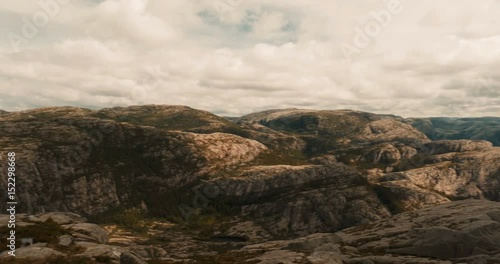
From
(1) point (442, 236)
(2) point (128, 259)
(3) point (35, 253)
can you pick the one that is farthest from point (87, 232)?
A: (1) point (442, 236)

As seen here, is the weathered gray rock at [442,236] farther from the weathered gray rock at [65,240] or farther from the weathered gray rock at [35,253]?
the weathered gray rock at [35,253]

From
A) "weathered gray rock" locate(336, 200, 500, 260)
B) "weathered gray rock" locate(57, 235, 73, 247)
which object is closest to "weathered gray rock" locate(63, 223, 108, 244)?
"weathered gray rock" locate(57, 235, 73, 247)

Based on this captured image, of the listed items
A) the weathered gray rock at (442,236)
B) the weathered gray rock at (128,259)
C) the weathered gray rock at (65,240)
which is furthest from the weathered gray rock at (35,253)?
the weathered gray rock at (442,236)

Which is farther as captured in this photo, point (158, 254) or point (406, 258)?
point (158, 254)

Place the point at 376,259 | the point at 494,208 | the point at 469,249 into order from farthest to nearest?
the point at 494,208 → the point at 469,249 → the point at 376,259

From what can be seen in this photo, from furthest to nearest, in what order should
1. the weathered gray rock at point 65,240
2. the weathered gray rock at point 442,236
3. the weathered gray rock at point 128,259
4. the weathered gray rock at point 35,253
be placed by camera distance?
the weathered gray rock at point 442,236
the weathered gray rock at point 65,240
the weathered gray rock at point 128,259
the weathered gray rock at point 35,253

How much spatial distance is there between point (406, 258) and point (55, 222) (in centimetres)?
9475

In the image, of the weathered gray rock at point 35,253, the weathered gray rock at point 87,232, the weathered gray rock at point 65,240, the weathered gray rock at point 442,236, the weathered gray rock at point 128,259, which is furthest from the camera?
the weathered gray rock at point 442,236

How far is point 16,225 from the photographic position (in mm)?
89125

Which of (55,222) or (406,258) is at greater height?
(55,222)

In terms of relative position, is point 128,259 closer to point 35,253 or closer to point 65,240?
point 35,253

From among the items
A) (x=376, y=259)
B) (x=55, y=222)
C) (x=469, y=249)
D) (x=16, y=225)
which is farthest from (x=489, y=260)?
(x=16, y=225)

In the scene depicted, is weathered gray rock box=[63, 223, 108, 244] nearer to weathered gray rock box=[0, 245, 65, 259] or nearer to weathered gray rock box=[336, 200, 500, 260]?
weathered gray rock box=[0, 245, 65, 259]

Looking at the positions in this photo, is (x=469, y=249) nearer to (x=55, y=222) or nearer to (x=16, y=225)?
(x=55, y=222)
